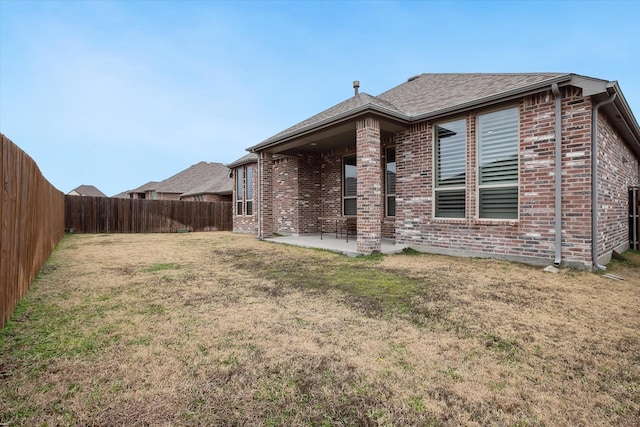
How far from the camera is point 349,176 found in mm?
10031

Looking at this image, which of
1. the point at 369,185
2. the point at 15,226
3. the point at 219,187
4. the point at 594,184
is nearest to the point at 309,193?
the point at 369,185

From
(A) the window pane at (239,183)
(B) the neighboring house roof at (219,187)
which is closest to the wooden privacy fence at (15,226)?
(A) the window pane at (239,183)

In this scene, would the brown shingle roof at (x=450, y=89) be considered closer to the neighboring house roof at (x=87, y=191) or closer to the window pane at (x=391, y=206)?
the window pane at (x=391, y=206)

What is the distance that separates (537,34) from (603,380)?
1466 centimetres

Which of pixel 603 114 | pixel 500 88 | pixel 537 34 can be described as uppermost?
pixel 537 34

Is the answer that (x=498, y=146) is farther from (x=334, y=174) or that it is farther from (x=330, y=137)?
(x=334, y=174)

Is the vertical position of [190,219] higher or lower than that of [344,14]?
lower

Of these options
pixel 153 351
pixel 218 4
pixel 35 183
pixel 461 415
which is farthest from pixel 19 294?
pixel 218 4

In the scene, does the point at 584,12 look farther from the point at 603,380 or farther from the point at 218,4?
the point at 603,380

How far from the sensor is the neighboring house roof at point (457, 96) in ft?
16.0

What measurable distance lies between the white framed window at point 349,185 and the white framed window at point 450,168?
3.55m

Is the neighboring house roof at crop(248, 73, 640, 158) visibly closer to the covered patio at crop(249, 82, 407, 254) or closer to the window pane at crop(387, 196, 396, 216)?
the covered patio at crop(249, 82, 407, 254)

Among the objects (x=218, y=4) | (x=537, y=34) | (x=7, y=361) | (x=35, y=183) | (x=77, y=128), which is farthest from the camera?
(x=77, y=128)

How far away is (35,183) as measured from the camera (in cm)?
434
